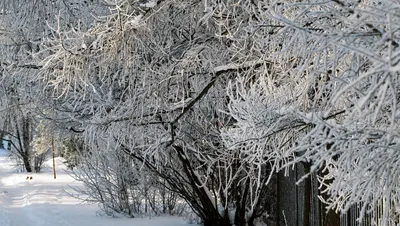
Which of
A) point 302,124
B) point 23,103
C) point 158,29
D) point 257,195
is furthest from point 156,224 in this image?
point 302,124

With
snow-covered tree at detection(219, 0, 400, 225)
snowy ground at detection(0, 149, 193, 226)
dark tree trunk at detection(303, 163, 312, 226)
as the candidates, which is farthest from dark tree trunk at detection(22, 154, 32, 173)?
snow-covered tree at detection(219, 0, 400, 225)

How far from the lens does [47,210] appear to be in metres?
14.6

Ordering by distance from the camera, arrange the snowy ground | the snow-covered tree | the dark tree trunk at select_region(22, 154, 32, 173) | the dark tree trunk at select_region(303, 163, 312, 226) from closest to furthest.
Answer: the snow-covered tree → the dark tree trunk at select_region(303, 163, 312, 226) → the snowy ground → the dark tree trunk at select_region(22, 154, 32, 173)

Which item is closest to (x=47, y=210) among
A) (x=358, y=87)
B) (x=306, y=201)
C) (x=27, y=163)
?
(x=306, y=201)

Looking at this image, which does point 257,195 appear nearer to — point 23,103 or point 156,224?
point 156,224

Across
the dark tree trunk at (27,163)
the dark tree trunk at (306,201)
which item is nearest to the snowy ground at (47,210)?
the dark tree trunk at (306,201)

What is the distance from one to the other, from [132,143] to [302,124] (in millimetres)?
4635

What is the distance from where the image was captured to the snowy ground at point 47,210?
39.5 ft

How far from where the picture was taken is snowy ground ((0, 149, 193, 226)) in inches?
474

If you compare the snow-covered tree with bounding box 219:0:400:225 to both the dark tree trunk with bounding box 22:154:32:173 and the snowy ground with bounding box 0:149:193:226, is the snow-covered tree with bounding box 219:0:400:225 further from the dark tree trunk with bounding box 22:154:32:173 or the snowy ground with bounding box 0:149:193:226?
the dark tree trunk with bounding box 22:154:32:173

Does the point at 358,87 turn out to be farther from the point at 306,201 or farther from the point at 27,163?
the point at 27,163

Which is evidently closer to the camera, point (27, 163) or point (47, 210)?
point (47, 210)

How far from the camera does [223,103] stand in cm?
817

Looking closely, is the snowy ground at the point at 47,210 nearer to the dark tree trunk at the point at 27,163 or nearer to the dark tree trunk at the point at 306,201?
the dark tree trunk at the point at 306,201
